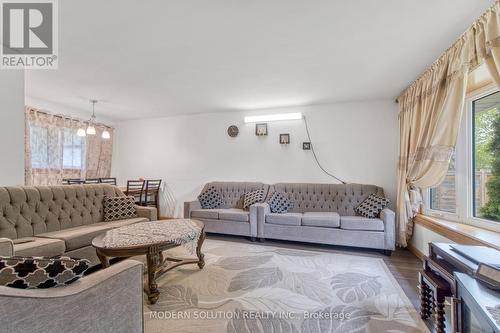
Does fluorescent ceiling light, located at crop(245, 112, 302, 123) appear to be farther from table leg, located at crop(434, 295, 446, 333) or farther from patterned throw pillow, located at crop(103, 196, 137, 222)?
table leg, located at crop(434, 295, 446, 333)

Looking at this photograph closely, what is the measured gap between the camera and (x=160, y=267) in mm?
2412

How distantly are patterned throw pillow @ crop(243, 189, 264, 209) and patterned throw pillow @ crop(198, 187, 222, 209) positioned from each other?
528 millimetres

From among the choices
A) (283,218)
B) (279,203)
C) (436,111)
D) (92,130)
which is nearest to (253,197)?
(279,203)

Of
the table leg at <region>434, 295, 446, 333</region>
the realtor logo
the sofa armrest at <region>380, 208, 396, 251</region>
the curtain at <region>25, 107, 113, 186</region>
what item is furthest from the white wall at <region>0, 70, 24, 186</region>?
the sofa armrest at <region>380, 208, 396, 251</region>

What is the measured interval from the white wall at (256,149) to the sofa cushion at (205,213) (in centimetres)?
99

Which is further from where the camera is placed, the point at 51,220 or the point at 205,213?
the point at 205,213

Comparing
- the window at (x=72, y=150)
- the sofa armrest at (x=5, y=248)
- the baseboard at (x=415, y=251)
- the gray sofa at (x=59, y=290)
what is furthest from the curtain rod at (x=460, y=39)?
the window at (x=72, y=150)

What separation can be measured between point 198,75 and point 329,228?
9.08 feet

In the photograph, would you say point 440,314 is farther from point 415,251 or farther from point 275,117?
point 275,117

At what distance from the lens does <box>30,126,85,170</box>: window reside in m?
4.01

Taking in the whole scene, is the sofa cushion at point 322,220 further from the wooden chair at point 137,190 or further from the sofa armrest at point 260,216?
the wooden chair at point 137,190

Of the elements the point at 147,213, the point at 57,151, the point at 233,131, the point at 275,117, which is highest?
the point at 275,117

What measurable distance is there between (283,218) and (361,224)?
1.09 m

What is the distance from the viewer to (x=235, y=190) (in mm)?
4422
